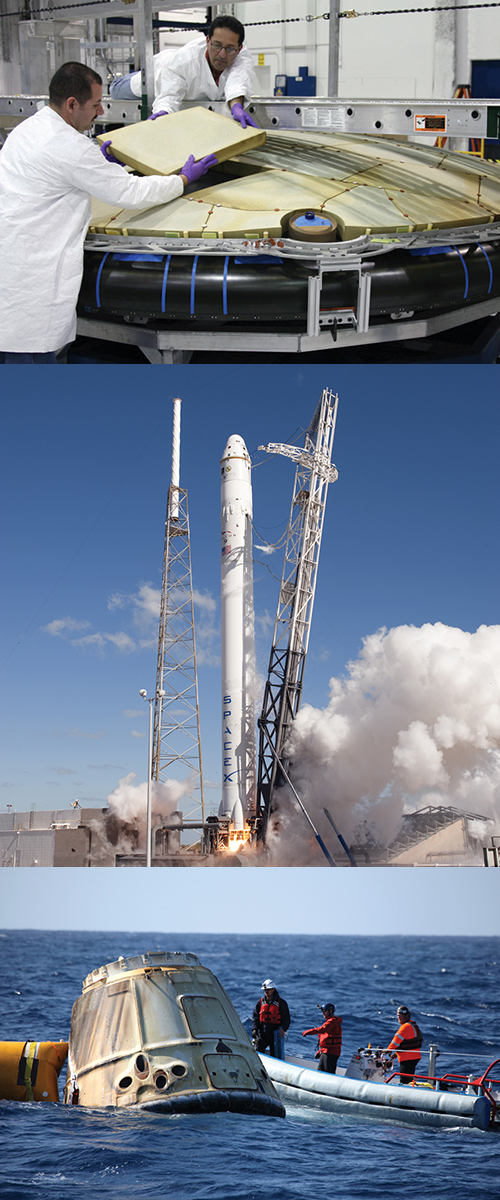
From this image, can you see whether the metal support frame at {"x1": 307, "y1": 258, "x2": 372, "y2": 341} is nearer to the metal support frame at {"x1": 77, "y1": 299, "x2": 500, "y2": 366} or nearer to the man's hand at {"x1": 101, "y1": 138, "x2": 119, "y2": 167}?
the metal support frame at {"x1": 77, "y1": 299, "x2": 500, "y2": 366}

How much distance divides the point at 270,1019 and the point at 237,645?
4.06 meters

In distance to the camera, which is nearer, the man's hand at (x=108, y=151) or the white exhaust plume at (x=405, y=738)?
the man's hand at (x=108, y=151)

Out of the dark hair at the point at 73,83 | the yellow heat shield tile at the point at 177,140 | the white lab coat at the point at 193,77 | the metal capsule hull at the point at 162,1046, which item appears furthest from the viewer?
the white lab coat at the point at 193,77

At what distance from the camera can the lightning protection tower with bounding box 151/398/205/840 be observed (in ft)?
33.7

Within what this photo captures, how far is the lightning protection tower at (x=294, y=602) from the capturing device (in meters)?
10.3

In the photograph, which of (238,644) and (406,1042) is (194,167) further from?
(406,1042)

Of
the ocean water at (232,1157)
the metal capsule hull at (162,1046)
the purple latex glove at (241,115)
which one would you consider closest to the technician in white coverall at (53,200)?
the purple latex glove at (241,115)

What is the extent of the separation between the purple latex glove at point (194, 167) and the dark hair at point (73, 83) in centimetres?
140

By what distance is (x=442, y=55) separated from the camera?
83.6ft

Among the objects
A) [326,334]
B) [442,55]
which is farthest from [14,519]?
[442,55]

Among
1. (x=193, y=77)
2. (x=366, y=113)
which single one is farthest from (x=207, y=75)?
(x=366, y=113)

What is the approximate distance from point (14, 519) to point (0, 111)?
4.92 metres

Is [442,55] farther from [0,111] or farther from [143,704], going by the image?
[143,704]

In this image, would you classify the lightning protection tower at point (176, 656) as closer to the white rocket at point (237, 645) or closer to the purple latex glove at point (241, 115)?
the white rocket at point (237, 645)
